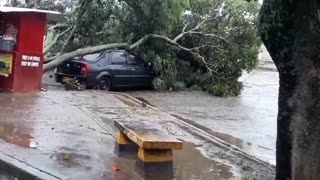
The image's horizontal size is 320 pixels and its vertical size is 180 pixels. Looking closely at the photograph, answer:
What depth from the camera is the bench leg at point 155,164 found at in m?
7.83

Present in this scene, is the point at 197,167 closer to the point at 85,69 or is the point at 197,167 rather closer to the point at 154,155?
the point at 154,155

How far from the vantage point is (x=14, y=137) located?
9594 mm

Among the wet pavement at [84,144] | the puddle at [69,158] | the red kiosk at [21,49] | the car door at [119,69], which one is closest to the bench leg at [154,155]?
the wet pavement at [84,144]

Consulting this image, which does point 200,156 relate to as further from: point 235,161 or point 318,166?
point 318,166

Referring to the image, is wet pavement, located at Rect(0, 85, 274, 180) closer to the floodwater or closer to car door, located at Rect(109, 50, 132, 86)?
the floodwater

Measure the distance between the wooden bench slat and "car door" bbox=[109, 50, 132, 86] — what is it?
11204mm

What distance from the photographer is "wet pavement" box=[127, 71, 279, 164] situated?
12.8 meters

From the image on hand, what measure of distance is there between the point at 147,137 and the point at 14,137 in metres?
2.76

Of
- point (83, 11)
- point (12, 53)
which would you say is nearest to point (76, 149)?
point (12, 53)

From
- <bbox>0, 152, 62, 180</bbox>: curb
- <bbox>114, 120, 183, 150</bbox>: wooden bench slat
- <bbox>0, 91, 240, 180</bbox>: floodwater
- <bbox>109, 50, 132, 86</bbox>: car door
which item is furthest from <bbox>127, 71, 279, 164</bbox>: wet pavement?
<bbox>0, 152, 62, 180</bbox>: curb

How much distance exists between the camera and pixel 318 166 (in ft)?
18.7

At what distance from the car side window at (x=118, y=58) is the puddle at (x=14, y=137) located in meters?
10.0

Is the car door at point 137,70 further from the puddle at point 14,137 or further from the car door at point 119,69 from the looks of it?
the puddle at point 14,137

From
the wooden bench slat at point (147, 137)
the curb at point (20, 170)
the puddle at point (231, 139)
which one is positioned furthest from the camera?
the puddle at point (231, 139)
